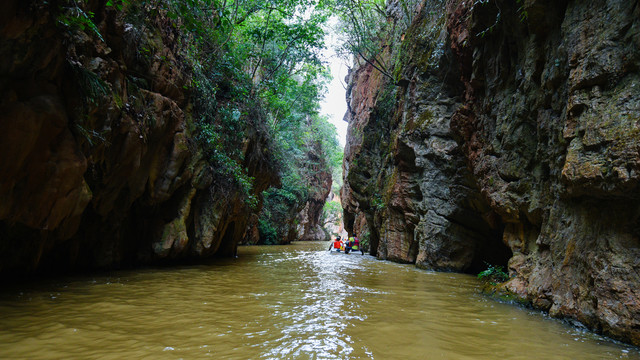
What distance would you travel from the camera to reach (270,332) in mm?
3766

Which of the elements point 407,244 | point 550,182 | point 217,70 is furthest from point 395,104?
point 550,182

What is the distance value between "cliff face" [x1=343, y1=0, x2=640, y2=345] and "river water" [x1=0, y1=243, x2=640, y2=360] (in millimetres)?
935

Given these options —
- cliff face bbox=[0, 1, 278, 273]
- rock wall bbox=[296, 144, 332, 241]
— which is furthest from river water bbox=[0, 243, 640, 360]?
rock wall bbox=[296, 144, 332, 241]

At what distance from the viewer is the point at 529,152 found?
7004mm

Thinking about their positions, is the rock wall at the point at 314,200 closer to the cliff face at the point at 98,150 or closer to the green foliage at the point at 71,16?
the cliff face at the point at 98,150

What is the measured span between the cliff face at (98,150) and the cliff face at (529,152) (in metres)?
7.01

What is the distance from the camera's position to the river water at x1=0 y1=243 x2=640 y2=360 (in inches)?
125

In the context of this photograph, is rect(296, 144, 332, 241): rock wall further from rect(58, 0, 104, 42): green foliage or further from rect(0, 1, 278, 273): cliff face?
rect(58, 0, 104, 42): green foliage

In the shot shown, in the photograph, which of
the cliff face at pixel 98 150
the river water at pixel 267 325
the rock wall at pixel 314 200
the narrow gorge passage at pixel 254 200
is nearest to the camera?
the river water at pixel 267 325

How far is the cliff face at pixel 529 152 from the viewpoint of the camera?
4.04 m

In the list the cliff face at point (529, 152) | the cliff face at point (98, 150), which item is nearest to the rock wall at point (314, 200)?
the cliff face at point (529, 152)

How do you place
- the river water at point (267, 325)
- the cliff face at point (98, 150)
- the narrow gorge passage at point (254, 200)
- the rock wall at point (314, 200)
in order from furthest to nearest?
the rock wall at point (314, 200) < the cliff face at point (98, 150) < the narrow gorge passage at point (254, 200) < the river water at point (267, 325)

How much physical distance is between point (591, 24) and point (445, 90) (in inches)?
305

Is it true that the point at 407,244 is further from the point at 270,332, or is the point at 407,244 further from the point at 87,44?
the point at 87,44
